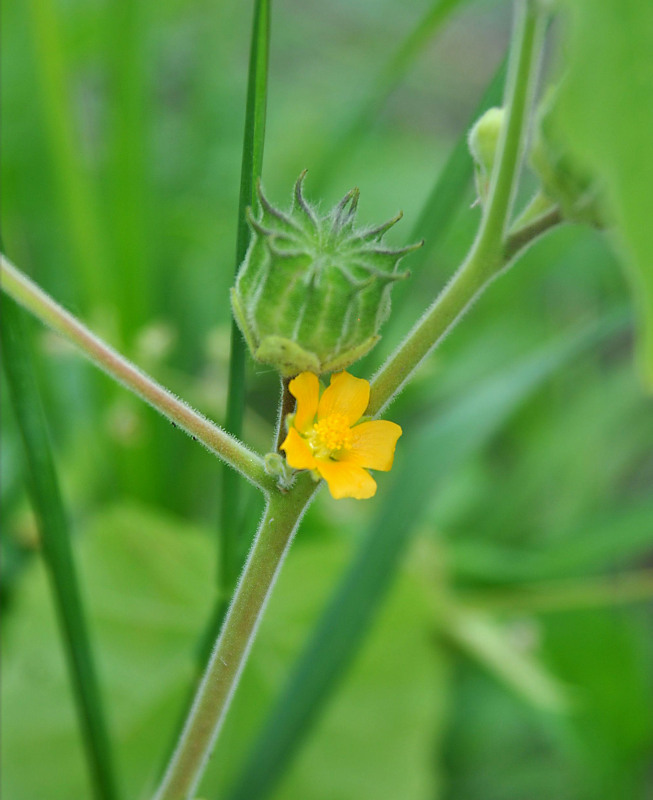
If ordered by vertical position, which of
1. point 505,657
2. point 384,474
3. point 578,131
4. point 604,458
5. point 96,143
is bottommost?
point 578,131

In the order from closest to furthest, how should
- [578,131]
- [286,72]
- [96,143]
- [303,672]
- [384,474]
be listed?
[578,131]
[303,672]
[384,474]
[96,143]
[286,72]

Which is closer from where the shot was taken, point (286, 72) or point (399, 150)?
point (399, 150)

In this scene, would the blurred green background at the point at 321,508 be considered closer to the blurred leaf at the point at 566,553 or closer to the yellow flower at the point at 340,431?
the blurred leaf at the point at 566,553

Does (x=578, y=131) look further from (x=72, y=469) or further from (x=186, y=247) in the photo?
(x=186, y=247)

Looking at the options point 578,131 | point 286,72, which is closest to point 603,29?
point 578,131

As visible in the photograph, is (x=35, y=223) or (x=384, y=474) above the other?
(x=35, y=223)

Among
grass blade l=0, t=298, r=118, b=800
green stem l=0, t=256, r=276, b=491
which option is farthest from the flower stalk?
grass blade l=0, t=298, r=118, b=800

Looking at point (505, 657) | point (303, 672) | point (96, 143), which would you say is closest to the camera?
point (303, 672)

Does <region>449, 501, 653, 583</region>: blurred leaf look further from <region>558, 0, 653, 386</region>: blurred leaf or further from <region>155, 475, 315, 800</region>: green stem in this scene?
<region>558, 0, 653, 386</region>: blurred leaf
